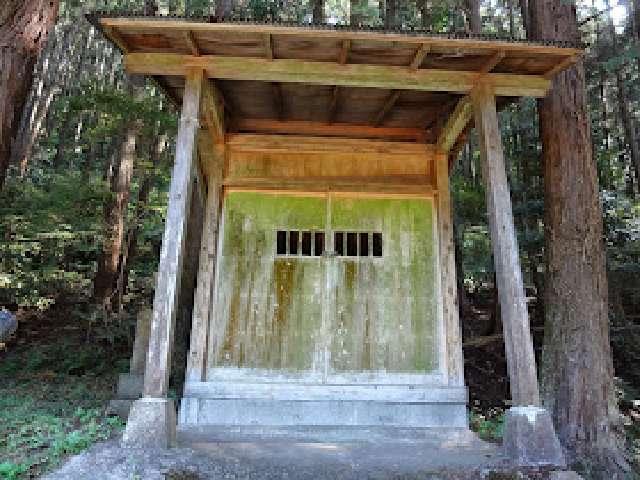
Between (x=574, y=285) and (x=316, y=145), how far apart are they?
3.01 m

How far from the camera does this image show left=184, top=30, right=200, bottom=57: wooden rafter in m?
3.99

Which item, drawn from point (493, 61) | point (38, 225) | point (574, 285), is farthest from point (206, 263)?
point (38, 225)

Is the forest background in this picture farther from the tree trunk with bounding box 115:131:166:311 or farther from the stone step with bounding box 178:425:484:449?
the stone step with bounding box 178:425:484:449

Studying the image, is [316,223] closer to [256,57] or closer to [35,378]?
[256,57]

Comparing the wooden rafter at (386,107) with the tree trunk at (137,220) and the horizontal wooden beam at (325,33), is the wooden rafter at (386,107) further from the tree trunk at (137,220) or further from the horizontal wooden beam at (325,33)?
the tree trunk at (137,220)

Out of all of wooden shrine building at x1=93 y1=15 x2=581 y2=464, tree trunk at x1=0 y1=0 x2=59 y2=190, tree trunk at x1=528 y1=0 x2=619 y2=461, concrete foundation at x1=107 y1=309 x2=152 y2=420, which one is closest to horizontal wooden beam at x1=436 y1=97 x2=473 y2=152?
wooden shrine building at x1=93 y1=15 x2=581 y2=464

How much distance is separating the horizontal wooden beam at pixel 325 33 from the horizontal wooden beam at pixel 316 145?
172 centimetres

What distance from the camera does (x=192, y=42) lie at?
409 cm

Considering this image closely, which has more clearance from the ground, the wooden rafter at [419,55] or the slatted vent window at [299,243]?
the wooden rafter at [419,55]

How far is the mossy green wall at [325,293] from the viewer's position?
5.13m

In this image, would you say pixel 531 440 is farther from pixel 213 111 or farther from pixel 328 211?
pixel 213 111

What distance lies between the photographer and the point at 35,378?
24.1 ft

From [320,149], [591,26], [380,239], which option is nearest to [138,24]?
[320,149]

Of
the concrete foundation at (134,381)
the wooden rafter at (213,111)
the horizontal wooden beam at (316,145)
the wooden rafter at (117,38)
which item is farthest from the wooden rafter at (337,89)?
the concrete foundation at (134,381)
